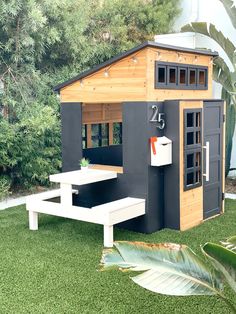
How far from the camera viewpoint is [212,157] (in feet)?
20.5

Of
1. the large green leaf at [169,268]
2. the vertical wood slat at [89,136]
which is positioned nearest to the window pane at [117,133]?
the vertical wood slat at [89,136]

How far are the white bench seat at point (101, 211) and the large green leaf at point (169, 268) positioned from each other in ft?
8.05

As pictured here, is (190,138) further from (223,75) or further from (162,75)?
(223,75)

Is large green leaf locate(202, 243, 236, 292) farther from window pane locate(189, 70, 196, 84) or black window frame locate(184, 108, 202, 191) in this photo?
window pane locate(189, 70, 196, 84)

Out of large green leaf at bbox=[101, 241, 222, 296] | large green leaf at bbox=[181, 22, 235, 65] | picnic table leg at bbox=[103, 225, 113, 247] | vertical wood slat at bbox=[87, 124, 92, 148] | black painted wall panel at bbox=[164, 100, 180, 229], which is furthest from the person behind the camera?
large green leaf at bbox=[181, 22, 235, 65]

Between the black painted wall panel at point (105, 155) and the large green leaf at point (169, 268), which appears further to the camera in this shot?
the black painted wall panel at point (105, 155)

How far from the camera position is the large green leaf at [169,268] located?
7.97ft

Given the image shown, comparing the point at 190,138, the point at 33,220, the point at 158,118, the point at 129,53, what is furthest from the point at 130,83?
the point at 33,220

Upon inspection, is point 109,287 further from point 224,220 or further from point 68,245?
point 224,220

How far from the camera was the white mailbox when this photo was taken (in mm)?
5367

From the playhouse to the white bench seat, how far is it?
0.08 ft

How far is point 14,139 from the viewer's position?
741cm

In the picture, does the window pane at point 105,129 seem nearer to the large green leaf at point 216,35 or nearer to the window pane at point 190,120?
the window pane at point 190,120

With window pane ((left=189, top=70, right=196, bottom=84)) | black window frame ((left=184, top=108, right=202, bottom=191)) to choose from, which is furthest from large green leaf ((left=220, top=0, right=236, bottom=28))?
black window frame ((left=184, top=108, right=202, bottom=191))
